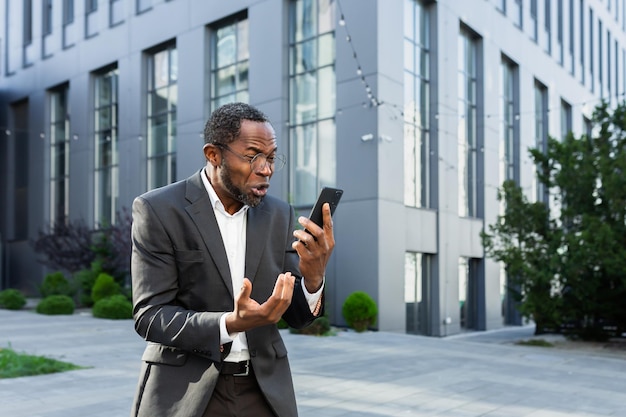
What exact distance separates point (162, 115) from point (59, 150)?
7.67 metres

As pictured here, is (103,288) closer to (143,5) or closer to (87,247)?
(87,247)

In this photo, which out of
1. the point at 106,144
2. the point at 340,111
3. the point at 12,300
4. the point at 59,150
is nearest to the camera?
the point at 340,111

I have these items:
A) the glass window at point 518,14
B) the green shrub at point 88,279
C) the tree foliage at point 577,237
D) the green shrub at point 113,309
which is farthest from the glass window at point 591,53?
the green shrub at point 113,309

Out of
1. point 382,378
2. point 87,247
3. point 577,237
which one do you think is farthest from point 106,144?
point 382,378

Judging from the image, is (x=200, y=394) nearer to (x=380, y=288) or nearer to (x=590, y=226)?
(x=590, y=226)

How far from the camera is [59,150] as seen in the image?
2925 centimetres

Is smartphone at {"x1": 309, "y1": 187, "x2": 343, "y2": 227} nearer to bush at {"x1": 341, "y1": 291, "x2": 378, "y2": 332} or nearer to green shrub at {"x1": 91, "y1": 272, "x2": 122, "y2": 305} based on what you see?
bush at {"x1": 341, "y1": 291, "x2": 378, "y2": 332}

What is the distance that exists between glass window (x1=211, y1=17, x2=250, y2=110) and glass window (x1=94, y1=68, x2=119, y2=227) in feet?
20.6

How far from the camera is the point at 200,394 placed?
7.15 feet

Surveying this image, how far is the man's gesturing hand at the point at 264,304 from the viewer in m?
1.93

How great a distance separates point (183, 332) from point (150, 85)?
2379cm

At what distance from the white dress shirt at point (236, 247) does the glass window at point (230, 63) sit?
61.0 feet

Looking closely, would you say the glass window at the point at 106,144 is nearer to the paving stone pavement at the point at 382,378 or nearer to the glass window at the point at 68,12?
the glass window at the point at 68,12

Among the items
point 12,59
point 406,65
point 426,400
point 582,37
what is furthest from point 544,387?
point 12,59
